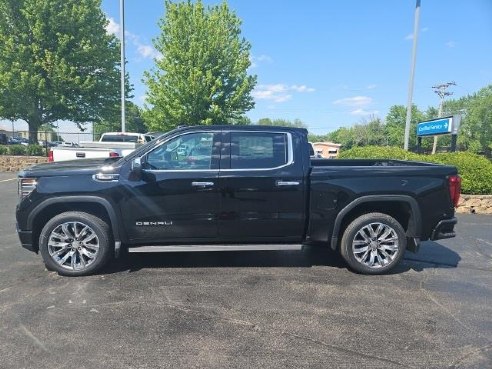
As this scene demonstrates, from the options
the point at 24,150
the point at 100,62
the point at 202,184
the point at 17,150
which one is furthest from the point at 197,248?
the point at 100,62

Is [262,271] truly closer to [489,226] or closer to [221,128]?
[221,128]

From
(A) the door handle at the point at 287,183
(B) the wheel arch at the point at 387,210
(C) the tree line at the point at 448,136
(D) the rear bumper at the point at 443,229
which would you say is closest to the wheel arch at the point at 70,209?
(A) the door handle at the point at 287,183

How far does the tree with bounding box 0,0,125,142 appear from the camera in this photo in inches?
847

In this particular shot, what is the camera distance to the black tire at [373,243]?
5.02 m

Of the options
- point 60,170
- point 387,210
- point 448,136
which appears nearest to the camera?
point 60,170

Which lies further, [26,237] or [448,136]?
[448,136]

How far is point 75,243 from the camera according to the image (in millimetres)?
4793

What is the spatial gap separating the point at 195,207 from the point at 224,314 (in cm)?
144

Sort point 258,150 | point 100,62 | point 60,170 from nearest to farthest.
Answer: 1. point 60,170
2. point 258,150
3. point 100,62

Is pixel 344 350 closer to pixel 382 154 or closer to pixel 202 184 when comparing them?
pixel 202 184

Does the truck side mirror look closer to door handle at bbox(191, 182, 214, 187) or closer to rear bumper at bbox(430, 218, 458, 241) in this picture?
door handle at bbox(191, 182, 214, 187)

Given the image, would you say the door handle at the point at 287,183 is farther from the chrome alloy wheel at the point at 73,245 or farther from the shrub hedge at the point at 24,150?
the shrub hedge at the point at 24,150

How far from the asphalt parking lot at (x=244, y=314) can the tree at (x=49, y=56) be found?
63.8 feet

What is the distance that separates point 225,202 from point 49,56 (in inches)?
834
